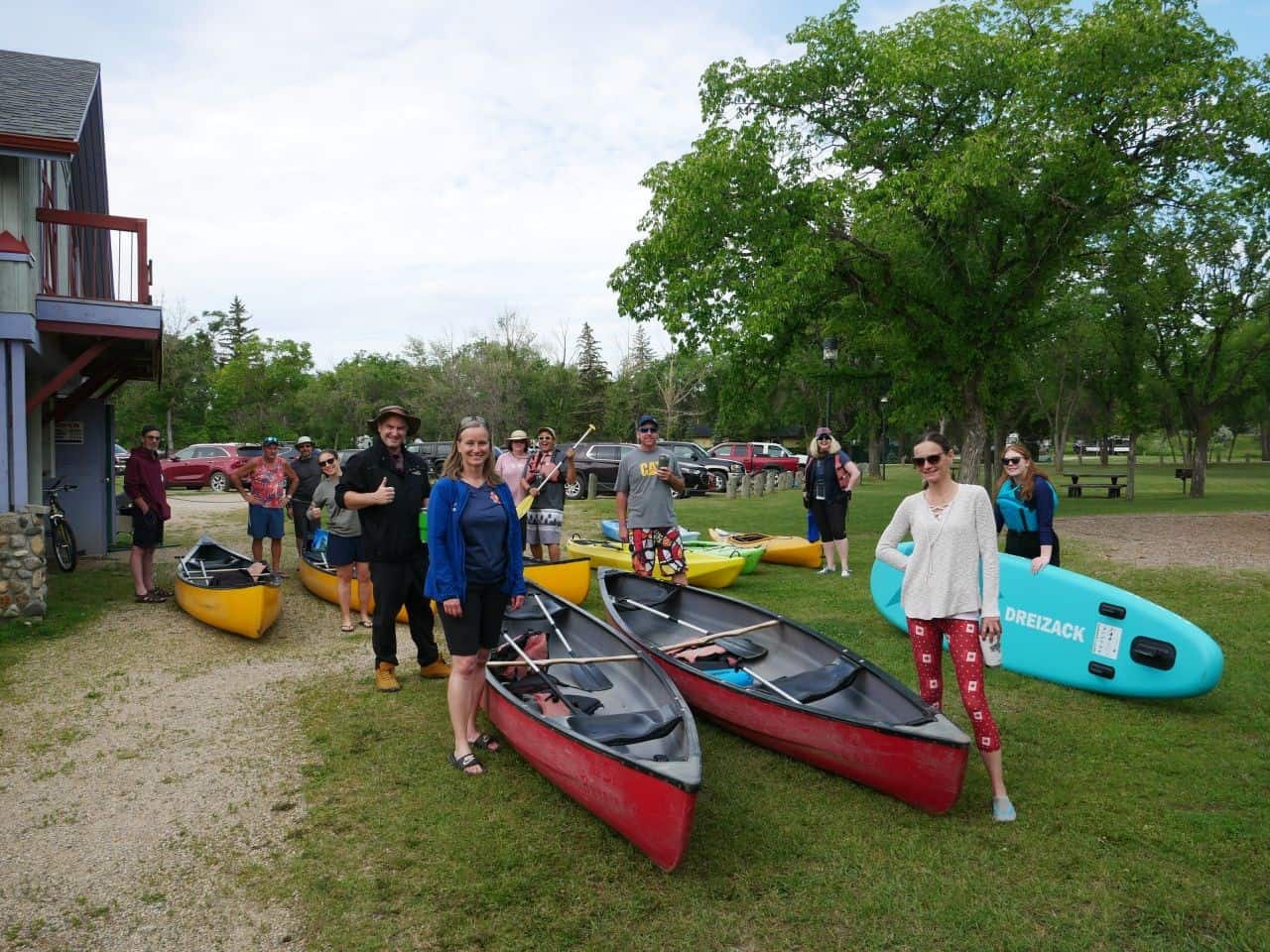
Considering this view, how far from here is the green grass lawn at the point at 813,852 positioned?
3170mm

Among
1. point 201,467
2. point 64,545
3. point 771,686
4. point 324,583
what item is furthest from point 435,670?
point 201,467

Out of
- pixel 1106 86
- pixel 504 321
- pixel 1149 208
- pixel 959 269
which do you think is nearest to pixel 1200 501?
pixel 1149 208

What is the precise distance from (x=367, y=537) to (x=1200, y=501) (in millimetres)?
22153

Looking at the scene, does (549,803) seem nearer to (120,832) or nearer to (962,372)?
(120,832)

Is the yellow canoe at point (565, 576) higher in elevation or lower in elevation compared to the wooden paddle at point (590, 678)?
higher

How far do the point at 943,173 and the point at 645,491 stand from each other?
996cm

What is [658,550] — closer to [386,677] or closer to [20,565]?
[386,677]

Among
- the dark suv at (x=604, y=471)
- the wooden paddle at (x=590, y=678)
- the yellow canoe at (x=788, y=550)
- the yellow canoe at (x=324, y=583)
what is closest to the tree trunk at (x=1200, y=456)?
the dark suv at (x=604, y=471)

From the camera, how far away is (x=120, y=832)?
3.95 meters

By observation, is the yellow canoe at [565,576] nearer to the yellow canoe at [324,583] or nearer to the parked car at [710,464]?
the yellow canoe at [324,583]

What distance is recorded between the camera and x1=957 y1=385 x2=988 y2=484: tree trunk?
17.0 m

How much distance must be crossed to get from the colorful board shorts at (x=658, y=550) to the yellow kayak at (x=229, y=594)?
3176 mm

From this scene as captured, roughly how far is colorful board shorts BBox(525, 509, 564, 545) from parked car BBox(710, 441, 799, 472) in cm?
2023

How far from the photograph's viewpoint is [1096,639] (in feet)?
18.9
